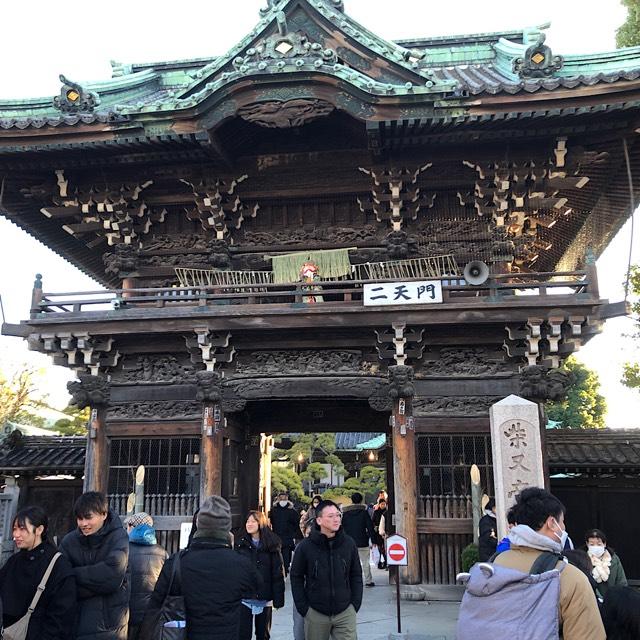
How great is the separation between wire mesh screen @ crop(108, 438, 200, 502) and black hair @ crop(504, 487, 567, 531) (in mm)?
8866

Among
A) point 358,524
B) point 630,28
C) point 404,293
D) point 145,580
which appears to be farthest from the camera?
point 630,28

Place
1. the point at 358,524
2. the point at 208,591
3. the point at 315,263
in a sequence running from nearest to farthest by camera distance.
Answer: the point at 208,591 → the point at 358,524 → the point at 315,263

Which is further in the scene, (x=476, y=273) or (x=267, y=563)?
(x=476, y=273)

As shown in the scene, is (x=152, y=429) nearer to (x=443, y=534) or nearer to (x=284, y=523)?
(x=284, y=523)

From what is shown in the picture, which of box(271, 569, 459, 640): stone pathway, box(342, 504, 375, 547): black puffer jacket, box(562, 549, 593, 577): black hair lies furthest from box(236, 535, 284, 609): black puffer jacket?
box(342, 504, 375, 547): black puffer jacket

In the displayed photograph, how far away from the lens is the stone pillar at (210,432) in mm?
10906

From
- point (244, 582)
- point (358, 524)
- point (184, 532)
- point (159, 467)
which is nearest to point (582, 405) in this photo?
point (358, 524)

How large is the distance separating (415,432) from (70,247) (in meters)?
9.32

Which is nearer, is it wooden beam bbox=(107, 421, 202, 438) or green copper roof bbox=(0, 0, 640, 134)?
green copper roof bbox=(0, 0, 640, 134)

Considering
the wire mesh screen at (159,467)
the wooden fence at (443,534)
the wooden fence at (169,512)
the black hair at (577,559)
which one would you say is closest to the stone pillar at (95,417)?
the wire mesh screen at (159,467)

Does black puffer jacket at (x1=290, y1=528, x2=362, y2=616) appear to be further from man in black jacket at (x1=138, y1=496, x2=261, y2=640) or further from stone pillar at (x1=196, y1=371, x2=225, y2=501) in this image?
stone pillar at (x1=196, y1=371, x2=225, y2=501)

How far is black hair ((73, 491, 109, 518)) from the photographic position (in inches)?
165

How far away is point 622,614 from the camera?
2.93 metres

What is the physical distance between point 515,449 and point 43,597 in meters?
6.65
